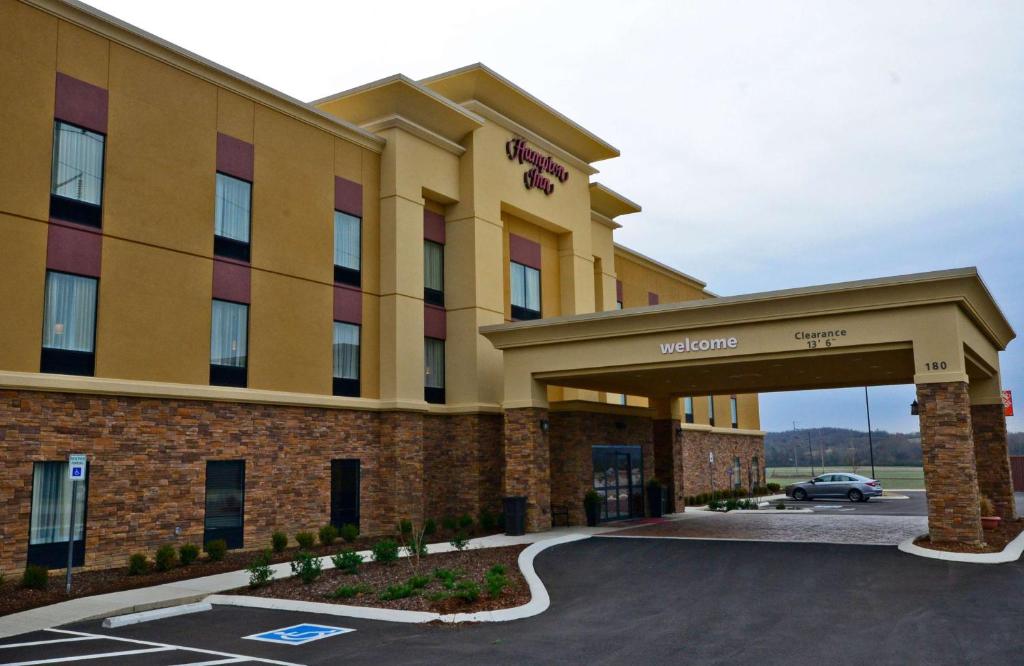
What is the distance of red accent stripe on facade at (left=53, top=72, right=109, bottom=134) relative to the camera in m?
18.5

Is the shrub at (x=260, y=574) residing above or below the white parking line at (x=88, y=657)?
above

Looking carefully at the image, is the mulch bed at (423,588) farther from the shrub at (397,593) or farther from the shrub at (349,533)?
the shrub at (349,533)

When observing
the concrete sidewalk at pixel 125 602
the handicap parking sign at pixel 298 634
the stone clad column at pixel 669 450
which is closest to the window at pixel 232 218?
the concrete sidewalk at pixel 125 602

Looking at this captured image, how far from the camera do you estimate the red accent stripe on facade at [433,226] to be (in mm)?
27938

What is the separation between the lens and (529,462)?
24516 mm

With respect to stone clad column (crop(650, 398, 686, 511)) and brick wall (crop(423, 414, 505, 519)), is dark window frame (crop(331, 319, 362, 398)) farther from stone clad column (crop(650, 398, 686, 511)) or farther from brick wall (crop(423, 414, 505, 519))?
stone clad column (crop(650, 398, 686, 511))

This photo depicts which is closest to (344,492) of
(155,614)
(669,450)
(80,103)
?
(155,614)

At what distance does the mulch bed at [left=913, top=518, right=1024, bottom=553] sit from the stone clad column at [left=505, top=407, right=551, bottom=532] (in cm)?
999

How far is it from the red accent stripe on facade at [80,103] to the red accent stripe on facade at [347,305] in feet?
25.6

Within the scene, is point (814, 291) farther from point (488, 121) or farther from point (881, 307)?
point (488, 121)

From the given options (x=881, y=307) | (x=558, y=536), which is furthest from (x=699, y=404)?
(x=881, y=307)

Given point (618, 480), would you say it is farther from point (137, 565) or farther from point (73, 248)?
point (73, 248)

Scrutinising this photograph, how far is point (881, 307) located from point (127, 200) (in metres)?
17.6

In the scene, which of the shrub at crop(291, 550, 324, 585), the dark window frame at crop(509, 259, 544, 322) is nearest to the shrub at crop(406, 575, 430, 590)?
the shrub at crop(291, 550, 324, 585)
